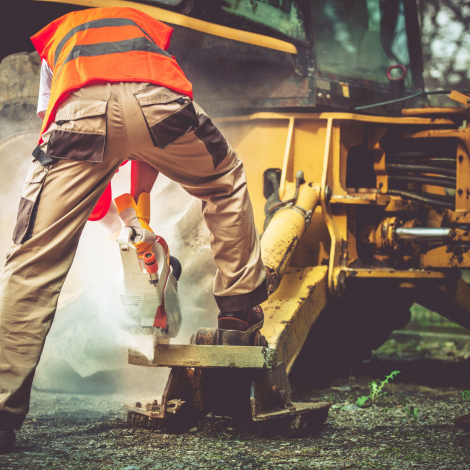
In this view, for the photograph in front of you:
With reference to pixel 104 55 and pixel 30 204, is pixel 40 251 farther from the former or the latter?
pixel 104 55

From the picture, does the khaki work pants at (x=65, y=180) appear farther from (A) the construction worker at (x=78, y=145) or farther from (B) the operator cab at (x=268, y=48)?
(B) the operator cab at (x=268, y=48)

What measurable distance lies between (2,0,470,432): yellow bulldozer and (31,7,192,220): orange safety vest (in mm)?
829

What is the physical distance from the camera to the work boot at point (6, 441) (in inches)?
76.3

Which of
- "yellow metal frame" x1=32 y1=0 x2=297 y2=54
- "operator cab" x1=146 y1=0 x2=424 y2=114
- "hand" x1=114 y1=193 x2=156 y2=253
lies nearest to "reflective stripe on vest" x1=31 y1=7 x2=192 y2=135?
"hand" x1=114 y1=193 x2=156 y2=253

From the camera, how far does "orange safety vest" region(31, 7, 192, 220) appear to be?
77.0 inches

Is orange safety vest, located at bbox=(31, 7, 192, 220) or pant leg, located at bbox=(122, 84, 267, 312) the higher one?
orange safety vest, located at bbox=(31, 7, 192, 220)

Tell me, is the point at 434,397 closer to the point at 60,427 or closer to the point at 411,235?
the point at 411,235

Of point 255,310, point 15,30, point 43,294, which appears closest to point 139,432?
point 255,310

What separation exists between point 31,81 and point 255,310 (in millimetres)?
1806

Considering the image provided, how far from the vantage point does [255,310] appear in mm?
2426

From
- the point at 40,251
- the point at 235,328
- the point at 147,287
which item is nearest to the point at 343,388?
the point at 235,328

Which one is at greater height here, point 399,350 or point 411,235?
point 411,235

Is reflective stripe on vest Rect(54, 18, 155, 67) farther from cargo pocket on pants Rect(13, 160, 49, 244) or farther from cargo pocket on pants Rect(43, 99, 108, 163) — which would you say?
cargo pocket on pants Rect(13, 160, 49, 244)

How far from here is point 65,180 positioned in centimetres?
196
